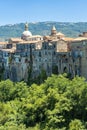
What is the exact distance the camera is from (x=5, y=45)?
3821 inches

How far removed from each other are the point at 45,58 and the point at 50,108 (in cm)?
2093

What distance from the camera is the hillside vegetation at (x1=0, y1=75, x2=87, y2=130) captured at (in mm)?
53344

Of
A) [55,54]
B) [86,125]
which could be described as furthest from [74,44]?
[86,125]

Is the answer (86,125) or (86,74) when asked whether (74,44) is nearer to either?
(86,74)

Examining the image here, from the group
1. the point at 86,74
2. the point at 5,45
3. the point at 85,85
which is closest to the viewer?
the point at 85,85

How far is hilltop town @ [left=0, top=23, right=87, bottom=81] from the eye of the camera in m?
70.2

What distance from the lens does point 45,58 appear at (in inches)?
3029

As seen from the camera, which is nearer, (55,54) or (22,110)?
(22,110)

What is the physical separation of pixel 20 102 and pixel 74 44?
600 inches

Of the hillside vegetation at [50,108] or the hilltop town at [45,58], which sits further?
the hilltop town at [45,58]

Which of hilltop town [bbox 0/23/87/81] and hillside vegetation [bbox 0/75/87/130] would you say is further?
hilltop town [bbox 0/23/87/81]

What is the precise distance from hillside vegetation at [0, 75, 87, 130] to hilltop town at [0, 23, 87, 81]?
24.3ft

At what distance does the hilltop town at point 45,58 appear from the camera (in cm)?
7025

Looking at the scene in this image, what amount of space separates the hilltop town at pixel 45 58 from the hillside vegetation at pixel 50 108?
292 inches
